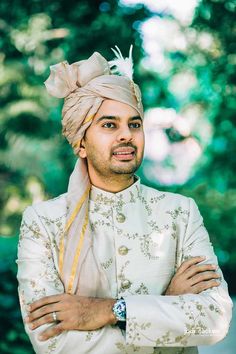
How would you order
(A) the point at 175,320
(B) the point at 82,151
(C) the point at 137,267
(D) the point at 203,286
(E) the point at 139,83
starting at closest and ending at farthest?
(A) the point at 175,320 → (D) the point at 203,286 → (C) the point at 137,267 → (B) the point at 82,151 → (E) the point at 139,83

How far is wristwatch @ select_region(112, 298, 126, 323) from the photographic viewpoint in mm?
2223

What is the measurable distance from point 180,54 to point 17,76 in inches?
68.4

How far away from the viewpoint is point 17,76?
6504 millimetres

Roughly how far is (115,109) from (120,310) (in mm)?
785

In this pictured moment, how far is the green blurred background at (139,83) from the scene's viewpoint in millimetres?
6379

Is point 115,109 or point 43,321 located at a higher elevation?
point 115,109

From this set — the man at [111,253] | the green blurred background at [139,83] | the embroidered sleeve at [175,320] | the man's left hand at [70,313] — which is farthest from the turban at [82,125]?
the green blurred background at [139,83]

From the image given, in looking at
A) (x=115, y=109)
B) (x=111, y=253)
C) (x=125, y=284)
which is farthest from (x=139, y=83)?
(x=125, y=284)

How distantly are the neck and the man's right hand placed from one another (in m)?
0.41

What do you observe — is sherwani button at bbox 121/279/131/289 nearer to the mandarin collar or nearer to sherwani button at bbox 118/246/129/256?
sherwani button at bbox 118/246/129/256

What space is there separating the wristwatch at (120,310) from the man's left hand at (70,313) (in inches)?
0.5

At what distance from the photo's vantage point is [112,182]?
2602mm

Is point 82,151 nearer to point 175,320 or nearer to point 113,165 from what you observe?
point 113,165

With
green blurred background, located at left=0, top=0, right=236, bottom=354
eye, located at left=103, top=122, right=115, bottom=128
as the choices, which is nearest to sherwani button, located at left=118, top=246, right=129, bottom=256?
eye, located at left=103, top=122, right=115, bottom=128
